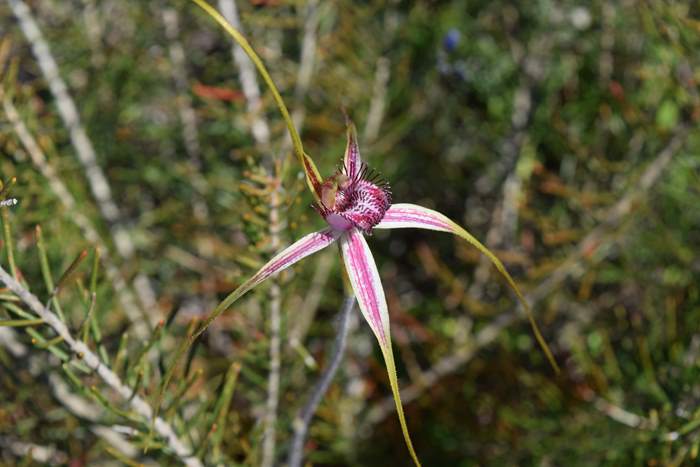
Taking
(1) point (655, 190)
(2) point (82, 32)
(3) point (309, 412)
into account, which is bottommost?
(3) point (309, 412)

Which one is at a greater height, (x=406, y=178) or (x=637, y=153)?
(x=406, y=178)

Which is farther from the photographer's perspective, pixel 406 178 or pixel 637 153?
pixel 406 178

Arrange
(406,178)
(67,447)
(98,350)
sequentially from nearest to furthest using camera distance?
1. (98,350)
2. (67,447)
3. (406,178)

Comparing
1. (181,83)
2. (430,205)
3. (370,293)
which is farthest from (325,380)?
(430,205)

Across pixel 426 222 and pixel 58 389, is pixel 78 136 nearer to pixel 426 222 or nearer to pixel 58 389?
pixel 58 389

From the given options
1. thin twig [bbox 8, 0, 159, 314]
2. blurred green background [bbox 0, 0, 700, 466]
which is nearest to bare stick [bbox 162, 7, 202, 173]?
blurred green background [bbox 0, 0, 700, 466]

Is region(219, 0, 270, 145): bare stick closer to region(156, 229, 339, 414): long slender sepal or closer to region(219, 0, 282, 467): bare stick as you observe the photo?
region(219, 0, 282, 467): bare stick

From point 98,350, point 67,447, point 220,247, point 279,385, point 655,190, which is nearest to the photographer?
point 98,350

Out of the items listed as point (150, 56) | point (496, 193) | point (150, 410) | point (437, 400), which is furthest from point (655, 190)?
point (150, 56)

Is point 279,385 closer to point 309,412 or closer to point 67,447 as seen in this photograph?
point 309,412
